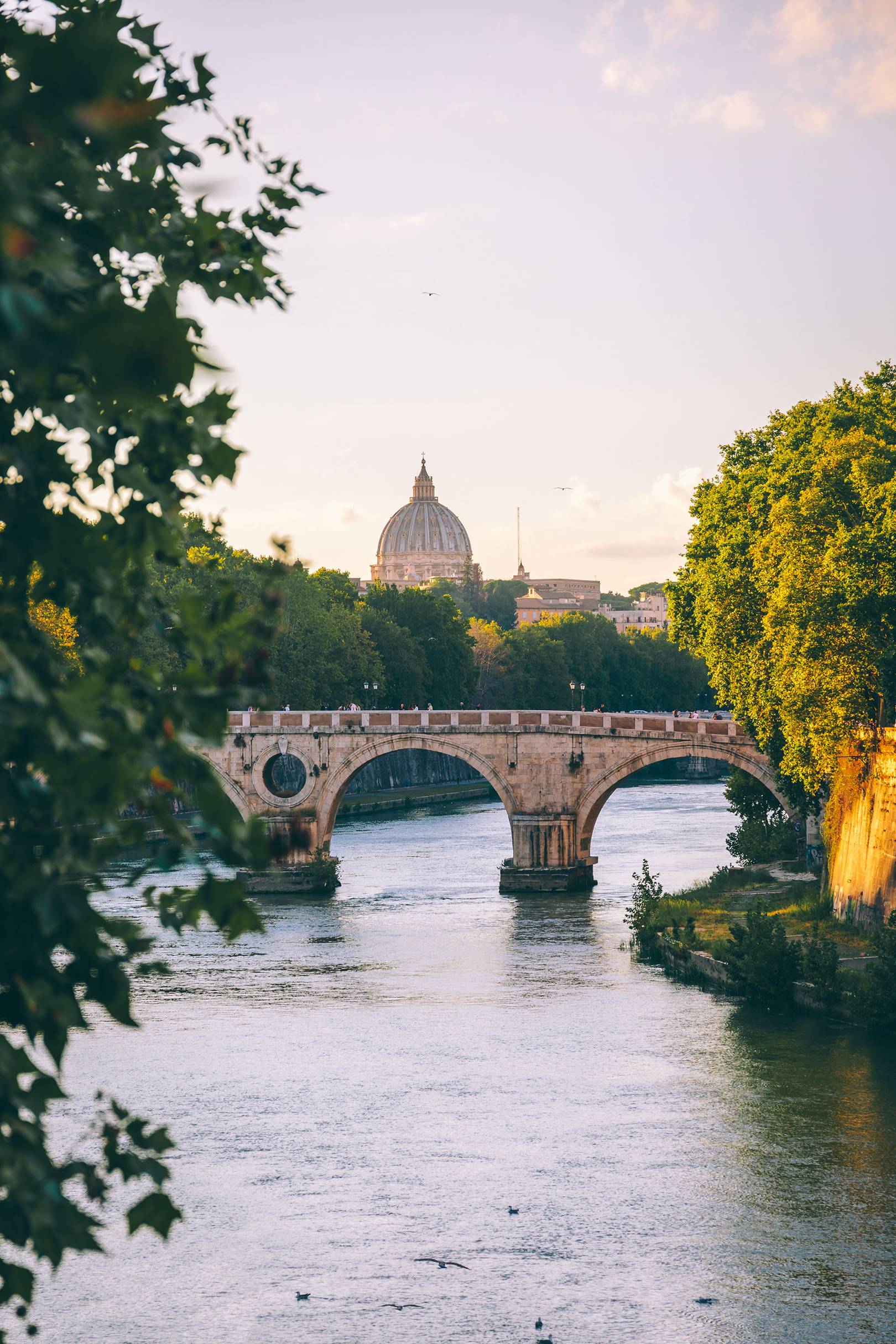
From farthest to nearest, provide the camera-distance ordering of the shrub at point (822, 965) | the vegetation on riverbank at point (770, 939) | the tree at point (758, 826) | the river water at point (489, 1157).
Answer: the tree at point (758, 826) → the shrub at point (822, 965) → the vegetation on riverbank at point (770, 939) → the river water at point (489, 1157)

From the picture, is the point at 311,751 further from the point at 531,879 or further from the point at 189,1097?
the point at 189,1097

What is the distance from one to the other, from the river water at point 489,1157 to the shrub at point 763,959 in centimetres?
61

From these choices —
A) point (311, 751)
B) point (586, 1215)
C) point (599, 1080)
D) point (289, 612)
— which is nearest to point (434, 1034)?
point (599, 1080)

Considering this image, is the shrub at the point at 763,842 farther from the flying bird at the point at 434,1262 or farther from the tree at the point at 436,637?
the tree at the point at 436,637

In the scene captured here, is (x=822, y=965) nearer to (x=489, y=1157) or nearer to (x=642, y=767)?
(x=489, y=1157)

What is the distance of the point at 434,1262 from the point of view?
15328 millimetres

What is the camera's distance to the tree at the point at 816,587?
26.0 metres

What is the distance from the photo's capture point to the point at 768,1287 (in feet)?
48.4

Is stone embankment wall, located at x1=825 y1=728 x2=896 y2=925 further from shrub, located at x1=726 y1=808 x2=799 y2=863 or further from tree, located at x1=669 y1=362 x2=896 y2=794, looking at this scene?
shrub, located at x1=726 y1=808 x2=799 y2=863

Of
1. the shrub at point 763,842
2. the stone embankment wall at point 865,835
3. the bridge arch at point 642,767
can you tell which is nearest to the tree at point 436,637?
the bridge arch at point 642,767

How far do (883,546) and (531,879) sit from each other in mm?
18121

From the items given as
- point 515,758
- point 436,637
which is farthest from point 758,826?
point 436,637

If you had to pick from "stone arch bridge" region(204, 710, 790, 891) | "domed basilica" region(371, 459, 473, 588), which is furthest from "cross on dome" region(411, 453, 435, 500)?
"stone arch bridge" region(204, 710, 790, 891)

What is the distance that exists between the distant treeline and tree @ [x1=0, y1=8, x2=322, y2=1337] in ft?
67.3
